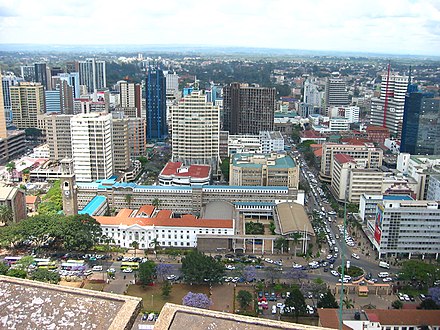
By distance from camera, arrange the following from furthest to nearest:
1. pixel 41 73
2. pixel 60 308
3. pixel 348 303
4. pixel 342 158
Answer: pixel 41 73 < pixel 342 158 < pixel 348 303 < pixel 60 308

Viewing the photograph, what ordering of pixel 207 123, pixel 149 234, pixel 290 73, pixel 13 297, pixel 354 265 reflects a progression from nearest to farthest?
1. pixel 13 297
2. pixel 354 265
3. pixel 149 234
4. pixel 207 123
5. pixel 290 73

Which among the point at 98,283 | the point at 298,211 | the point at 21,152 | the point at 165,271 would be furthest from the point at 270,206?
the point at 21,152

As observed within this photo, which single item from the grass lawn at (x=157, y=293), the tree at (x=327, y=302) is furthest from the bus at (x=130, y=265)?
the tree at (x=327, y=302)

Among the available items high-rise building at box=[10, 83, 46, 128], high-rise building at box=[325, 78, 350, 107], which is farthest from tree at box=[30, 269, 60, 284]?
high-rise building at box=[325, 78, 350, 107]

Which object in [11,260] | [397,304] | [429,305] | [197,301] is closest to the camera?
[197,301]

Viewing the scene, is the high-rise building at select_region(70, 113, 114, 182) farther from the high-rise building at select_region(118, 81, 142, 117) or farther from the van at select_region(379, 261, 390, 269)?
the high-rise building at select_region(118, 81, 142, 117)

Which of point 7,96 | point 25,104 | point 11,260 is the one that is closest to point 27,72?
point 7,96

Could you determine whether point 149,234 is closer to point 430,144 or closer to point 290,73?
point 430,144

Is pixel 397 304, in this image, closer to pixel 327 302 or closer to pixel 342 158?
pixel 327 302
